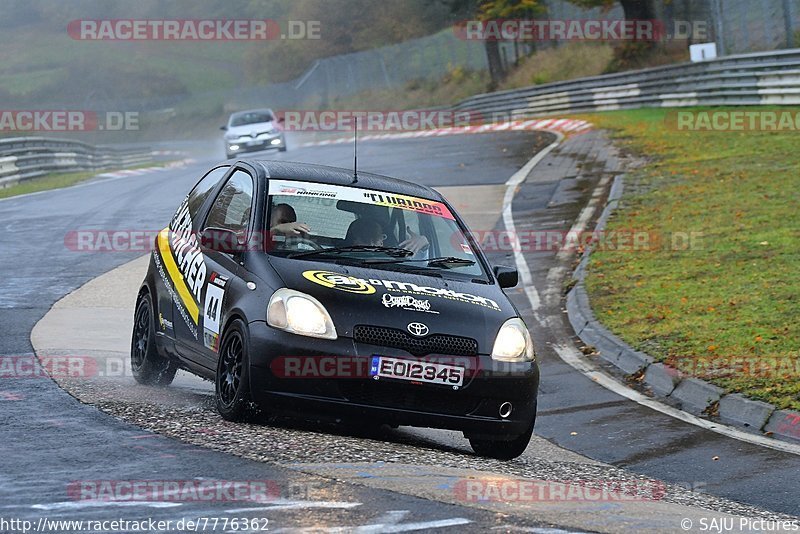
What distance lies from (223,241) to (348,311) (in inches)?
47.1

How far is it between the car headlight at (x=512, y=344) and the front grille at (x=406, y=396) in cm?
34

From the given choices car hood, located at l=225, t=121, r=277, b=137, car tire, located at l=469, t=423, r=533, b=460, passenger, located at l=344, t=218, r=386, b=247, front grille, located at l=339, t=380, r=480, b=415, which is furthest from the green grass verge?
car hood, located at l=225, t=121, r=277, b=137

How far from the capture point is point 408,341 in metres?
7.30

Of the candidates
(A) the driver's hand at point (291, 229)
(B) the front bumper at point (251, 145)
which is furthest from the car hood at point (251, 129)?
(A) the driver's hand at point (291, 229)

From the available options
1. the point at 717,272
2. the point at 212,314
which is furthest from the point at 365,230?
the point at 717,272

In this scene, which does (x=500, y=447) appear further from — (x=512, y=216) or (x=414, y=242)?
(x=512, y=216)

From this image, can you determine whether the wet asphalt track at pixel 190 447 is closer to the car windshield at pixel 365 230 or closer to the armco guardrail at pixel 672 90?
the car windshield at pixel 365 230

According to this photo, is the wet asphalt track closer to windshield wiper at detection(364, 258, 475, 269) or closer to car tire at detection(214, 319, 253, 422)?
car tire at detection(214, 319, 253, 422)

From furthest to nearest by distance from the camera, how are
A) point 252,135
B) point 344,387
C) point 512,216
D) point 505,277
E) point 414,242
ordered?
point 252,135
point 512,216
point 505,277
point 414,242
point 344,387

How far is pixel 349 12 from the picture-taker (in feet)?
302

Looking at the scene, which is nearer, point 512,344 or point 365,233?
point 512,344

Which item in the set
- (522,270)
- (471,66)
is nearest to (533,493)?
(522,270)

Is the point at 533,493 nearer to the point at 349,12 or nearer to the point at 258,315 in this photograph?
the point at 258,315

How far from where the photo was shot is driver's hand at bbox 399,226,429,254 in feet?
27.6
